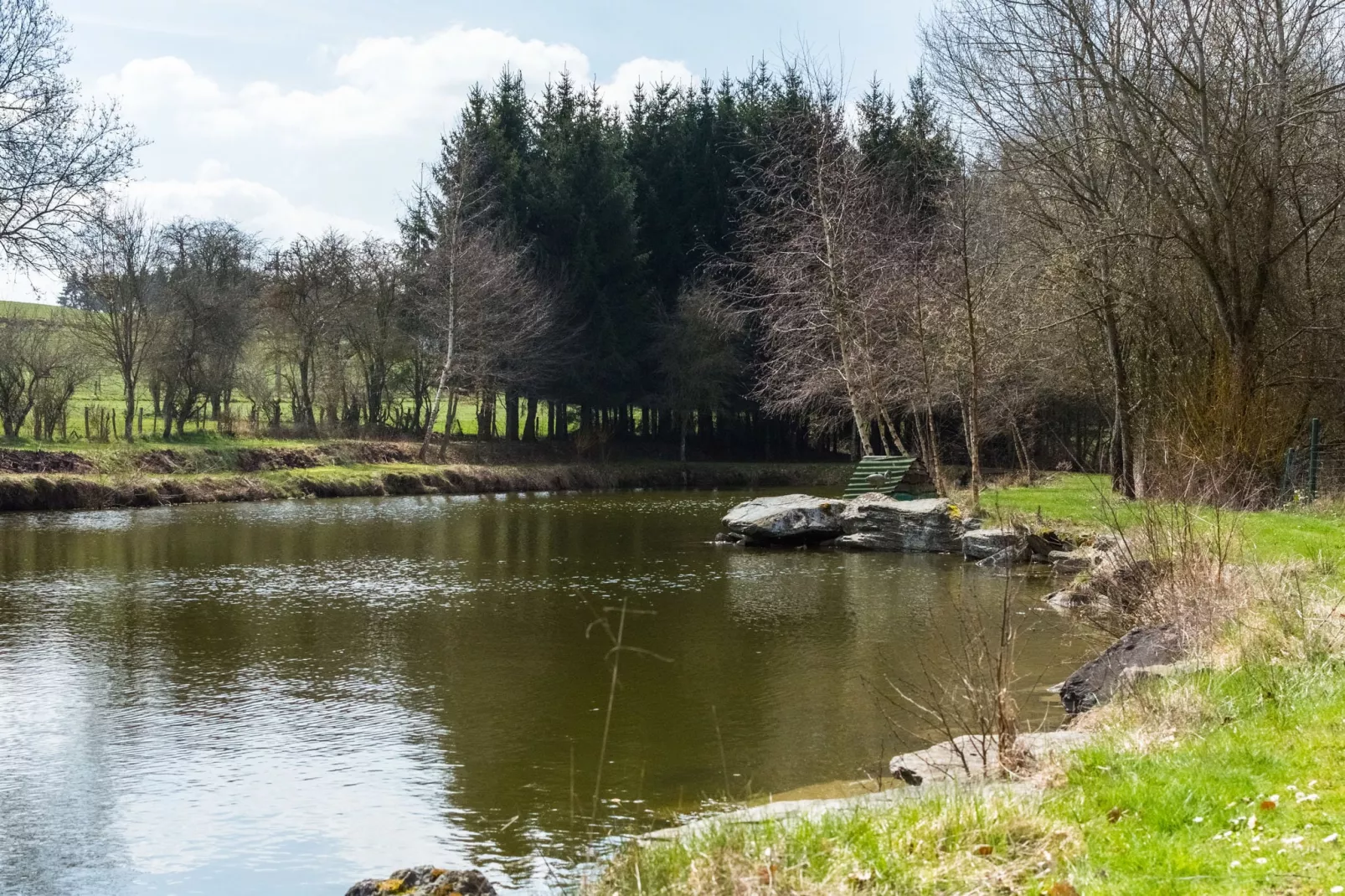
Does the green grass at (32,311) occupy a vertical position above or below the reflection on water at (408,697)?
above

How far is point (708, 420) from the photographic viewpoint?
47.0m

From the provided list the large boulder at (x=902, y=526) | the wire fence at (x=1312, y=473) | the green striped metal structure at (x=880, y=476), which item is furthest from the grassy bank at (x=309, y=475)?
the wire fence at (x=1312, y=473)

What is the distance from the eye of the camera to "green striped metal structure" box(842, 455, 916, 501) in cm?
2430

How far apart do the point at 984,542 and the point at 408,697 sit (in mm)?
12131

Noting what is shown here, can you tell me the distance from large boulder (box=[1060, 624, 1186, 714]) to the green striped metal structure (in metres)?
14.3

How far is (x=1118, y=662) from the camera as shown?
9.05 m

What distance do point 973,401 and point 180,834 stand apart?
57.1 ft

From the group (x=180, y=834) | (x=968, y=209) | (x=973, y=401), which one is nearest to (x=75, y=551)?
(x=180, y=834)

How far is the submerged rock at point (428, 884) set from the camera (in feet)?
17.1

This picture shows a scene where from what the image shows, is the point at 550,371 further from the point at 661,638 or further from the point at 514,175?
the point at 661,638

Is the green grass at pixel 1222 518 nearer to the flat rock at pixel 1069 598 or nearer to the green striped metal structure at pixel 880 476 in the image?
the flat rock at pixel 1069 598

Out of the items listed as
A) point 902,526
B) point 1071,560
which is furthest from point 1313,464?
point 902,526

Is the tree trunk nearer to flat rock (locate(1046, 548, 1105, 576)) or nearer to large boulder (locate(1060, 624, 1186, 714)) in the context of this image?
flat rock (locate(1046, 548, 1105, 576))

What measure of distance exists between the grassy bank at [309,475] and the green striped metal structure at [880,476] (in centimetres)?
1238
